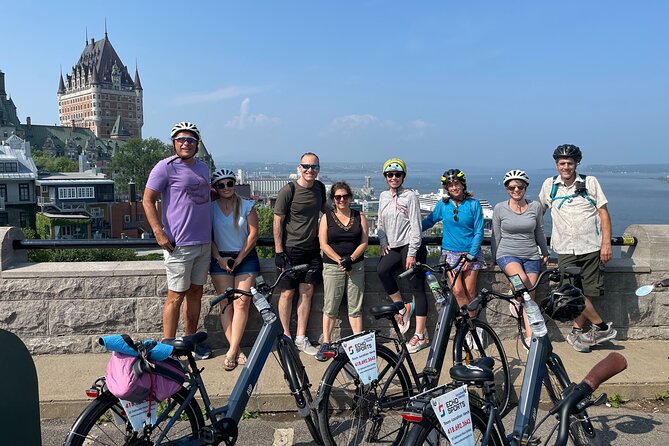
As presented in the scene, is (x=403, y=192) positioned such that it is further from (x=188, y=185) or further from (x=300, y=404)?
(x=300, y=404)

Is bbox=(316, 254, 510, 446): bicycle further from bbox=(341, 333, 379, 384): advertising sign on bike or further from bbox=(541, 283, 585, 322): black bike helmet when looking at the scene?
bbox=(541, 283, 585, 322): black bike helmet

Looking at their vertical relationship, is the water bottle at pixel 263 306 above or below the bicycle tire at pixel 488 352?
above

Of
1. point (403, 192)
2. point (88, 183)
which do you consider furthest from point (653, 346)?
point (88, 183)

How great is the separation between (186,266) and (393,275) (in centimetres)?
191

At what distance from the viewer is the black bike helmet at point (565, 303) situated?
3.68 m

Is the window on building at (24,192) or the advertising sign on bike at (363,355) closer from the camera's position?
the advertising sign on bike at (363,355)

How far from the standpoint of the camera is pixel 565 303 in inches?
145

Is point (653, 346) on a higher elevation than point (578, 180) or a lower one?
lower

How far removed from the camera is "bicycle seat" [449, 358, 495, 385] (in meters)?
2.76

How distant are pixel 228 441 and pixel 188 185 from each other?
2.24m

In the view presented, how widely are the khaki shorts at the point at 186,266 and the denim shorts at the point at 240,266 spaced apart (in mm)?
115

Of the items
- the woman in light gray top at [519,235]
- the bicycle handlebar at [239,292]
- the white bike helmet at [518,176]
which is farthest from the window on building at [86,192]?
the bicycle handlebar at [239,292]

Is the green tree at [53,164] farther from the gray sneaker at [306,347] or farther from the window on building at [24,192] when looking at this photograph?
→ the gray sneaker at [306,347]

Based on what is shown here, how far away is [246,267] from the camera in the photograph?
17.7 feet
